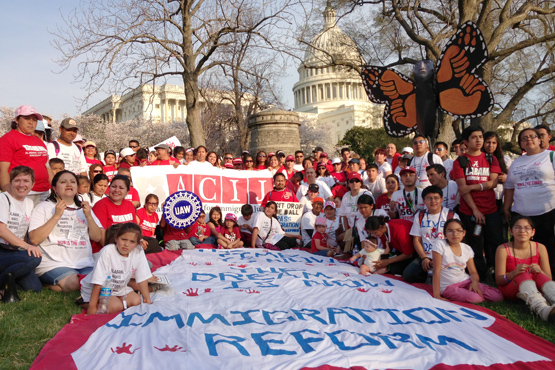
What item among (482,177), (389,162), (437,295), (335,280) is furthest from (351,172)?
(437,295)

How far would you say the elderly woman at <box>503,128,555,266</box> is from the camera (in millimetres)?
5148

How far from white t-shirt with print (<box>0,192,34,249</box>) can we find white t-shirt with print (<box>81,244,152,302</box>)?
1.21 metres

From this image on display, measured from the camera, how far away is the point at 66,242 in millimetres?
5223

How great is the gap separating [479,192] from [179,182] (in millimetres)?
5401

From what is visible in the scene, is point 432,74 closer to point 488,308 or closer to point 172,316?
point 488,308

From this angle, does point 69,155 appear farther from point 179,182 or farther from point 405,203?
point 405,203

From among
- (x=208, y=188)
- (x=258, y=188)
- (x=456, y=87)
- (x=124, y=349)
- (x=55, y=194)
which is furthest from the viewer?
(x=258, y=188)

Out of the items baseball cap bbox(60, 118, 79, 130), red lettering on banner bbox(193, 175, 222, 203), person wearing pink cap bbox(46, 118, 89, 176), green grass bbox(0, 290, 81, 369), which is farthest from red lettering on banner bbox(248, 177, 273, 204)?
green grass bbox(0, 290, 81, 369)

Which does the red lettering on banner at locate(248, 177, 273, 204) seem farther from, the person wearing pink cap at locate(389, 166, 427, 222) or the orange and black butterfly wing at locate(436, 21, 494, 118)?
the orange and black butterfly wing at locate(436, 21, 494, 118)

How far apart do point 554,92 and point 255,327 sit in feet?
69.9

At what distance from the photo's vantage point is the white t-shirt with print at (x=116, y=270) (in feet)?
13.6

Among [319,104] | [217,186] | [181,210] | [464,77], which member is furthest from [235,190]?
[319,104]

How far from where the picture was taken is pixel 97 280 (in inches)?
162

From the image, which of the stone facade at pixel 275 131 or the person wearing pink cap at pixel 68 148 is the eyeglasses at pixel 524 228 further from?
the stone facade at pixel 275 131
